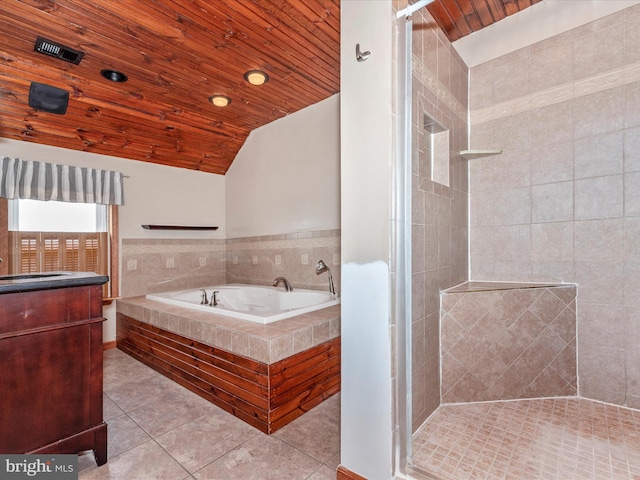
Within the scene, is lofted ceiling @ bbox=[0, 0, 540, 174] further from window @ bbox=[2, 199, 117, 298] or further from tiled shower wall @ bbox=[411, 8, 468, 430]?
window @ bbox=[2, 199, 117, 298]

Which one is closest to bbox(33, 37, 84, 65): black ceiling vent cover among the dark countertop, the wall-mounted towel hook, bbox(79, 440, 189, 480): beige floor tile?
the dark countertop

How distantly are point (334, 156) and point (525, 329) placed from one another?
7.15ft

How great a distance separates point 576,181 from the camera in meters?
2.21

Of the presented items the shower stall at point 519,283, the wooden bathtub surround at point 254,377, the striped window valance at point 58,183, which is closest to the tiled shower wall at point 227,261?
the striped window valance at point 58,183

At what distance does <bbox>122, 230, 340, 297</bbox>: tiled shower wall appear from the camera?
3.43 m

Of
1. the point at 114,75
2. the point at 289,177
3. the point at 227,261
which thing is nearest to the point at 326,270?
the point at 289,177

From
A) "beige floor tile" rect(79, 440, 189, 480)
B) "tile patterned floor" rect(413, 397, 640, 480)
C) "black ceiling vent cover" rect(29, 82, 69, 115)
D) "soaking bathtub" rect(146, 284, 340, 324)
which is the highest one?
"black ceiling vent cover" rect(29, 82, 69, 115)

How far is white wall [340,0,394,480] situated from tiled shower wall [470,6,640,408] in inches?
63.0

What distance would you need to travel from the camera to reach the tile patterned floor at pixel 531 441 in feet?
4.89

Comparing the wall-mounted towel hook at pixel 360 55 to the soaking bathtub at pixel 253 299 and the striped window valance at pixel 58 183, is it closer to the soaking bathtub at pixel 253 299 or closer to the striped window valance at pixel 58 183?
the soaking bathtub at pixel 253 299

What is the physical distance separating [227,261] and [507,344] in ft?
11.4

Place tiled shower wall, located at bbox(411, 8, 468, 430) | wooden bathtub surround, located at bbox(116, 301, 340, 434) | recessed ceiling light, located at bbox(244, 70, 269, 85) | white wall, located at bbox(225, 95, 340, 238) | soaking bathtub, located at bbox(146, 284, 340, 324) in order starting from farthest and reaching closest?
white wall, located at bbox(225, 95, 340, 238) < soaking bathtub, located at bbox(146, 284, 340, 324) < recessed ceiling light, located at bbox(244, 70, 269, 85) < wooden bathtub surround, located at bbox(116, 301, 340, 434) < tiled shower wall, located at bbox(411, 8, 468, 430)

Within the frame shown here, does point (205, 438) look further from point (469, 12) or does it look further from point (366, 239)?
point (469, 12)

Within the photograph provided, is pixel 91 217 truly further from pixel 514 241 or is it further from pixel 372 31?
pixel 514 241
